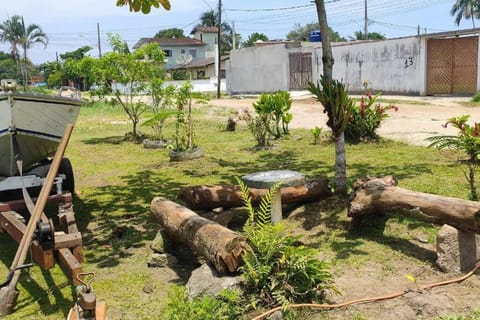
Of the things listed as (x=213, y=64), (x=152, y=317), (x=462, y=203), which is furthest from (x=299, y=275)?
(x=213, y=64)

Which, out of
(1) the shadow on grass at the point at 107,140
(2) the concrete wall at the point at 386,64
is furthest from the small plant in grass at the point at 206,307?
(2) the concrete wall at the point at 386,64

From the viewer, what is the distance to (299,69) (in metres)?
30.5

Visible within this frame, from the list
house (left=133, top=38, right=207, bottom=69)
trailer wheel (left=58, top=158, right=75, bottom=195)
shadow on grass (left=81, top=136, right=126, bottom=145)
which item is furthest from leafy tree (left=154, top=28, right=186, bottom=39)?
trailer wheel (left=58, top=158, right=75, bottom=195)

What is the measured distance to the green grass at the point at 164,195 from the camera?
427cm

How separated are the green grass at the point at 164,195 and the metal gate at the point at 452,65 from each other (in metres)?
12.4

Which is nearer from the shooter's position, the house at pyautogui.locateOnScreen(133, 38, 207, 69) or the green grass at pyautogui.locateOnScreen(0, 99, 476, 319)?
the green grass at pyautogui.locateOnScreen(0, 99, 476, 319)

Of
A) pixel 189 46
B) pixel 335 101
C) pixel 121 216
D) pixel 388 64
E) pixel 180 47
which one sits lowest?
pixel 121 216

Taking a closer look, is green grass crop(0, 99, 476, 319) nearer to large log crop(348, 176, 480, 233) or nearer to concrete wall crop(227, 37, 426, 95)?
large log crop(348, 176, 480, 233)

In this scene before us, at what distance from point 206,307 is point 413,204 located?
2251 mm

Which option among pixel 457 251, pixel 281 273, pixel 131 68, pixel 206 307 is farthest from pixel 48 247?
pixel 131 68

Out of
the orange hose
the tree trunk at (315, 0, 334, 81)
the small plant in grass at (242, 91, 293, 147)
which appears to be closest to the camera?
the orange hose

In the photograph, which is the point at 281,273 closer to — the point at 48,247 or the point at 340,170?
the point at 48,247

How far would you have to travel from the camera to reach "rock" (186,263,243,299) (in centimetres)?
361

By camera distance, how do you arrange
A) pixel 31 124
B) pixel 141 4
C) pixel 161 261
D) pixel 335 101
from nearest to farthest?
pixel 161 261 → pixel 141 4 → pixel 335 101 → pixel 31 124
